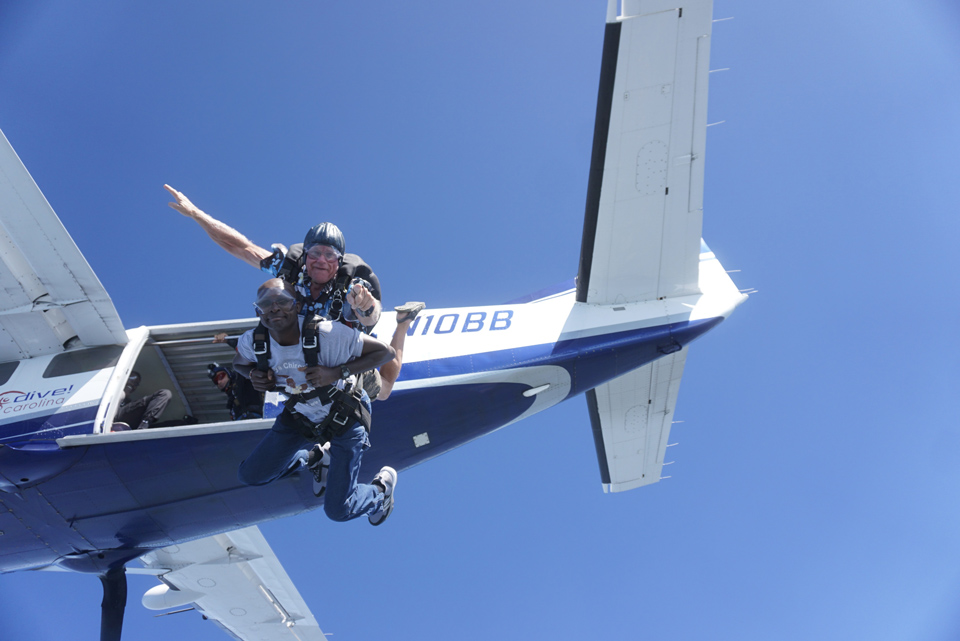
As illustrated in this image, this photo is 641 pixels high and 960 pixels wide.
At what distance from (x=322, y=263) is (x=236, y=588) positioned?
33.6 ft

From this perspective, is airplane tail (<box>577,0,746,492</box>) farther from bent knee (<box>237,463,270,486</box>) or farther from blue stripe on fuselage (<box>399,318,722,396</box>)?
bent knee (<box>237,463,270,486</box>)

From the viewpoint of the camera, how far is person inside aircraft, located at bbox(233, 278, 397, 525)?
12.7ft

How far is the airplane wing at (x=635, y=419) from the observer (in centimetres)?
830

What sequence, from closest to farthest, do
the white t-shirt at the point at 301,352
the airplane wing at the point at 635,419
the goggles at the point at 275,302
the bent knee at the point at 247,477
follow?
1. the goggles at the point at 275,302
2. the white t-shirt at the point at 301,352
3. the bent knee at the point at 247,477
4. the airplane wing at the point at 635,419

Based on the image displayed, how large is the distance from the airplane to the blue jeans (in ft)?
4.93

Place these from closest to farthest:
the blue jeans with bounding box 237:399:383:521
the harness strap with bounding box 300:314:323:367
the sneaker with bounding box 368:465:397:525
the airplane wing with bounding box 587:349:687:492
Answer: the harness strap with bounding box 300:314:323:367, the blue jeans with bounding box 237:399:383:521, the sneaker with bounding box 368:465:397:525, the airplane wing with bounding box 587:349:687:492

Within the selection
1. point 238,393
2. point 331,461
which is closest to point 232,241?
point 238,393

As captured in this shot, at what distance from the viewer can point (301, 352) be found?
13.1 ft

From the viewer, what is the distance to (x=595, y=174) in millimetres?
6344

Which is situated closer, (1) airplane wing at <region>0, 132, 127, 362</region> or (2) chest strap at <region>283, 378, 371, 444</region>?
(2) chest strap at <region>283, 378, 371, 444</region>

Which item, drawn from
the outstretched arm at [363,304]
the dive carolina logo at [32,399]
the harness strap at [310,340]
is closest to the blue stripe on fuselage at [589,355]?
the outstretched arm at [363,304]

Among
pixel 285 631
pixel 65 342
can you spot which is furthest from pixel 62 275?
pixel 285 631

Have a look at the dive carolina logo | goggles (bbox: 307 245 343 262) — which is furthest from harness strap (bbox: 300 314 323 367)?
the dive carolina logo

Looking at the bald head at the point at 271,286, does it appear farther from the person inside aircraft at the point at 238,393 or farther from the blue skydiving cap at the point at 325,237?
the person inside aircraft at the point at 238,393
